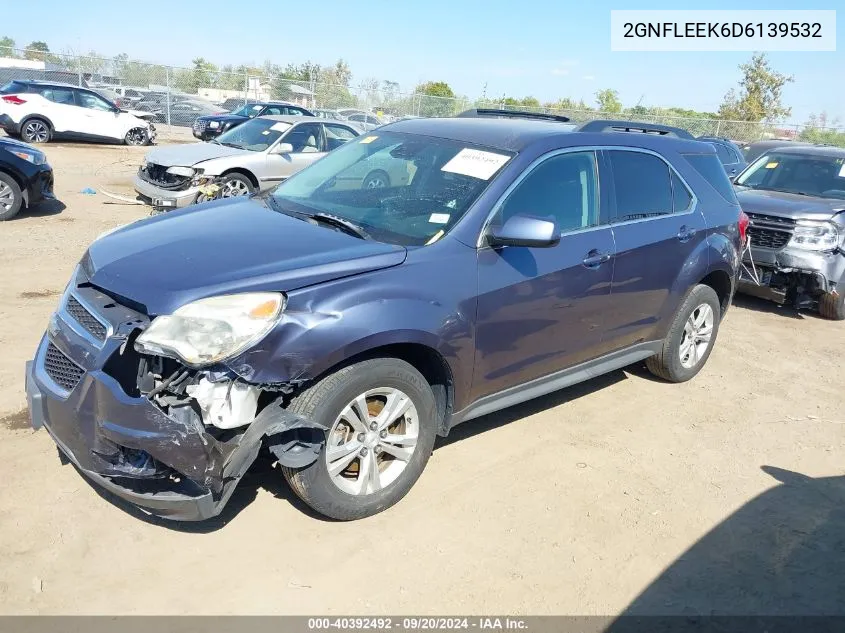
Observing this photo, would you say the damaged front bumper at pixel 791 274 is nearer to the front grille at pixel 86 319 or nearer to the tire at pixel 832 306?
the tire at pixel 832 306

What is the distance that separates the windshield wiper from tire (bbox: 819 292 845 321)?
6411 millimetres

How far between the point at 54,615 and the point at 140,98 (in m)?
30.2

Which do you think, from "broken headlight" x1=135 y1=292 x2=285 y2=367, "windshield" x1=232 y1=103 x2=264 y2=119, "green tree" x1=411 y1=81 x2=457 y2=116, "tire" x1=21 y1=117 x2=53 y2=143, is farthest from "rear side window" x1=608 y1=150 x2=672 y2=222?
"green tree" x1=411 y1=81 x2=457 y2=116

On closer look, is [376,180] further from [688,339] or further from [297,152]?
[297,152]

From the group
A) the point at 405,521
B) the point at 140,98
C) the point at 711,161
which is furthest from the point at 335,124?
the point at 140,98

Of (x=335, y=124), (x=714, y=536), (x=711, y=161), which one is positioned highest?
(x=335, y=124)

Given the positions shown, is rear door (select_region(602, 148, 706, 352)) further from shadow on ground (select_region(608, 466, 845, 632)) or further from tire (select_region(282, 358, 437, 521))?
tire (select_region(282, 358, 437, 521))

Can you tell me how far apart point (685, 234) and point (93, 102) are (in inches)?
751

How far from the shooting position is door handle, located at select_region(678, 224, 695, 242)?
5.09 m

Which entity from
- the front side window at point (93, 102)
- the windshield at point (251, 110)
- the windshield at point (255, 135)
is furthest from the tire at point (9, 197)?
the windshield at point (251, 110)

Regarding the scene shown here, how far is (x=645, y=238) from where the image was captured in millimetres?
4766

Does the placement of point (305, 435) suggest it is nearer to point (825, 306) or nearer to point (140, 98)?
point (825, 306)

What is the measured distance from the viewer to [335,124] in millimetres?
12242

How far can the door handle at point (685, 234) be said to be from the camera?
16.7 feet
